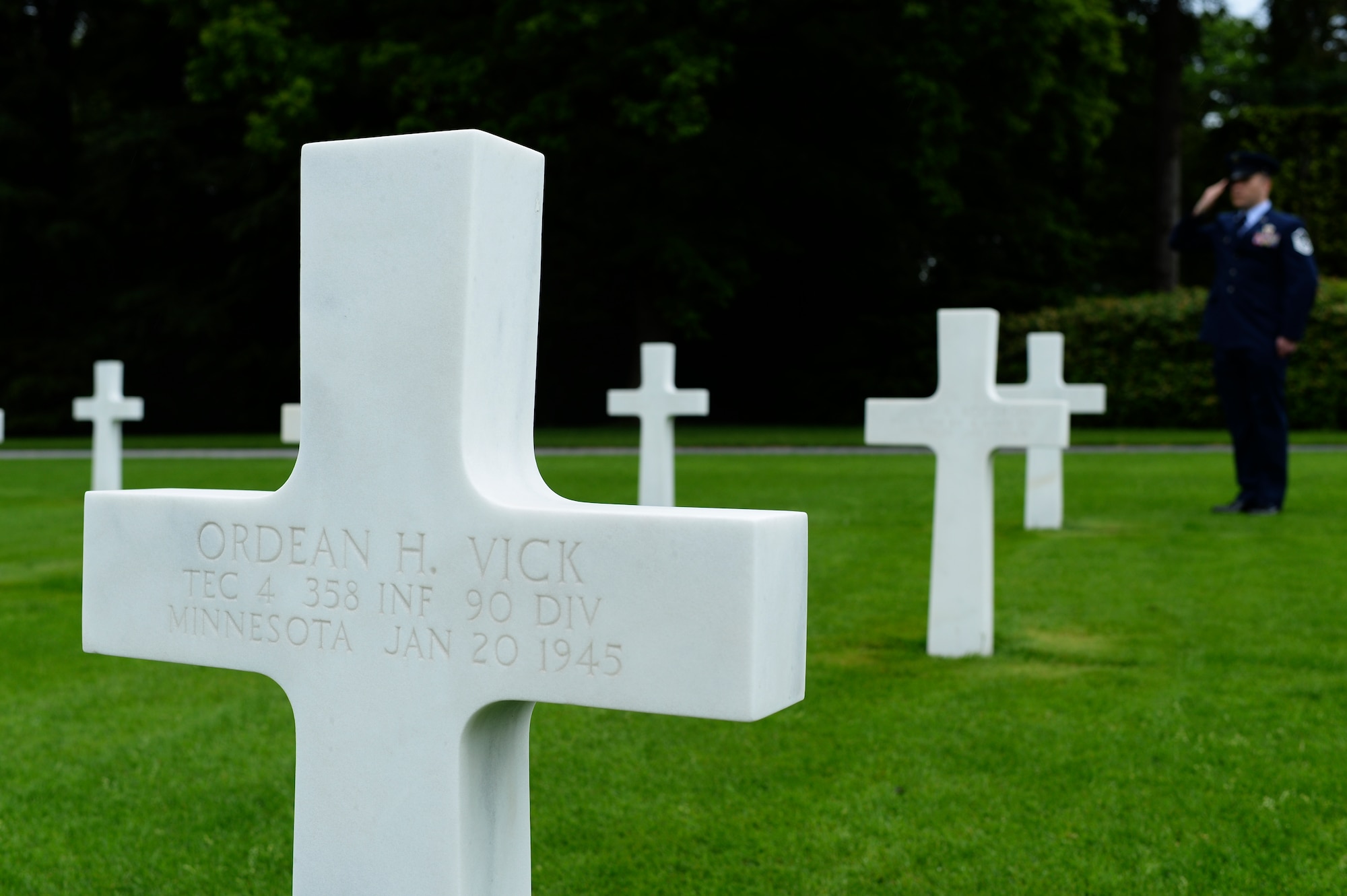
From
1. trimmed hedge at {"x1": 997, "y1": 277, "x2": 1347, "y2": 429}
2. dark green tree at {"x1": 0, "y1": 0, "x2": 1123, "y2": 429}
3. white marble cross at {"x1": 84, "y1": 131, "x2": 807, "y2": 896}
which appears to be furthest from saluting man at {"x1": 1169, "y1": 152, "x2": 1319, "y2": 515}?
trimmed hedge at {"x1": 997, "y1": 277, "x2": 1347, "y2": 429}

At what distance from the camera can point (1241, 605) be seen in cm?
613

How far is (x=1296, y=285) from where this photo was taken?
9.16 m

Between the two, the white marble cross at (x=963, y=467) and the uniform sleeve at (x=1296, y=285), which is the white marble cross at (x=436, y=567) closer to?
the white marble cross at (x=963, y=467)

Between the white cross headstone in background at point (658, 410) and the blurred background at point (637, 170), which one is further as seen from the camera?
the blurred background at point (637, 170)

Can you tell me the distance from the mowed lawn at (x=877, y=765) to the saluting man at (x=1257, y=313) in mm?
2888

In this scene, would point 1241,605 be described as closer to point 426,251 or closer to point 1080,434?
point 426,251

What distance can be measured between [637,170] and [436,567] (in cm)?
2153

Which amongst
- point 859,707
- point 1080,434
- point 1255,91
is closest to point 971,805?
point 859,707

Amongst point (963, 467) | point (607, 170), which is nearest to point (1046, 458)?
point (963, 467)

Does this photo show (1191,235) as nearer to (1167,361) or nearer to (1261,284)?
(1261,284)

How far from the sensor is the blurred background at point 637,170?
69.4 feet

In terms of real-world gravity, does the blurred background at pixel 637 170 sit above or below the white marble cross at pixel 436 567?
above

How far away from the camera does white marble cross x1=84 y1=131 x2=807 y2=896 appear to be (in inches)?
70.9

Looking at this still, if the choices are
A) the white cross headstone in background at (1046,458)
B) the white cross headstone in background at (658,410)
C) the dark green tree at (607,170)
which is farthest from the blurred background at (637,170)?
the white cross headstone in background at (1046,458)
